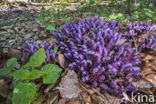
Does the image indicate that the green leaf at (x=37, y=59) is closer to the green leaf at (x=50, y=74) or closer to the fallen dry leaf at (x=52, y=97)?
the green leaf at (x=50, y=74)

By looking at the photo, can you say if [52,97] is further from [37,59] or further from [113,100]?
[113,100]

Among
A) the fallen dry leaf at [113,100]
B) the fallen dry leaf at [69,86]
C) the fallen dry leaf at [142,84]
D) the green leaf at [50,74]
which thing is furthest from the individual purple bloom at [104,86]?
the green leaf at [50,74]

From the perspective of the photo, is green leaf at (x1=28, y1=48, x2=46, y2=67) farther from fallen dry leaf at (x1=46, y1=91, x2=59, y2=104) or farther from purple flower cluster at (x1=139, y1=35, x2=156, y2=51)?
purple flower cluster at (x1=139, y1=35, x2=156, y2=51)

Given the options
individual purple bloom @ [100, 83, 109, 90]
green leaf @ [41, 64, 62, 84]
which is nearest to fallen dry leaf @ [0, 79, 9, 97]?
green leaf @ [41, 64, 62, 84]

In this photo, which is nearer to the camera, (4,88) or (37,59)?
(37,59)

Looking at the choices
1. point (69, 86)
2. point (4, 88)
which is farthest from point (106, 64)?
point (4, 88)

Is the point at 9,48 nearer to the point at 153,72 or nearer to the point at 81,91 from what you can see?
the point at 81,91

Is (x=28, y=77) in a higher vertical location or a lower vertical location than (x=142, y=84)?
higher
